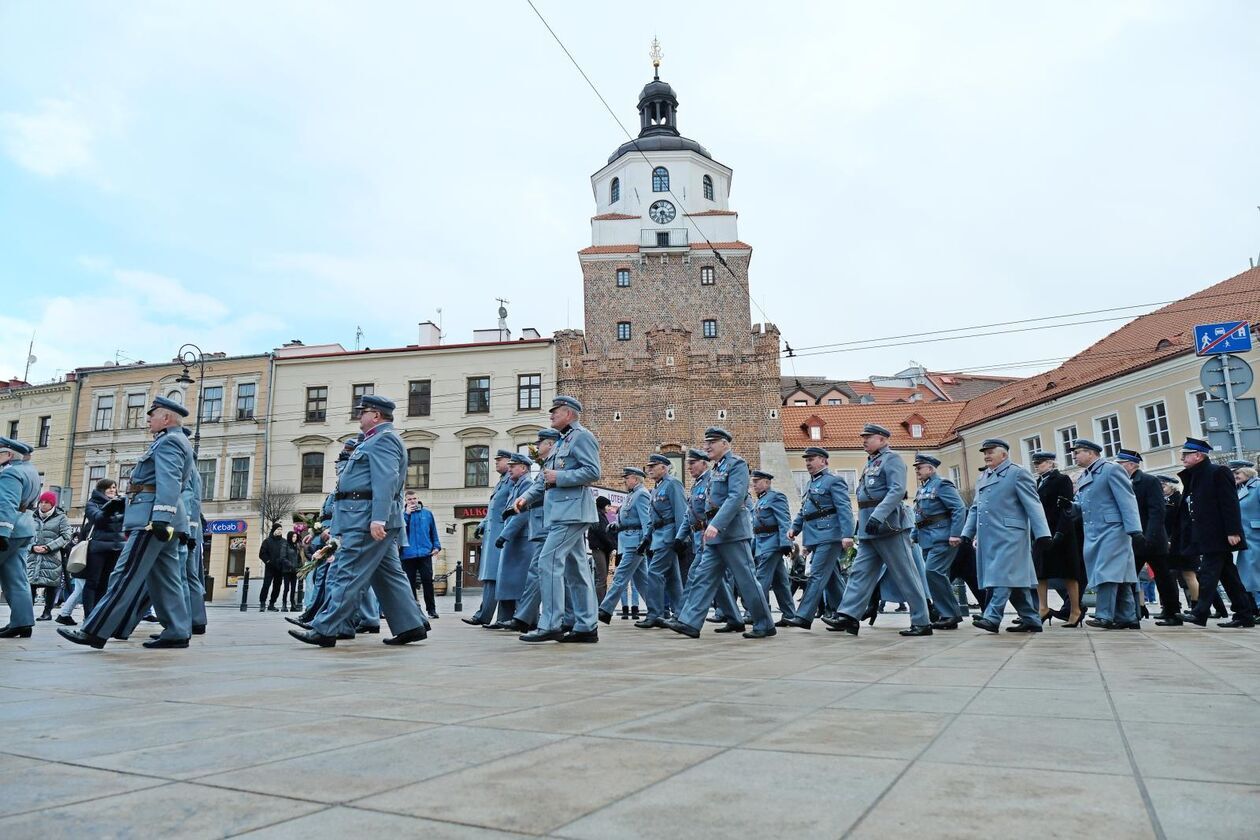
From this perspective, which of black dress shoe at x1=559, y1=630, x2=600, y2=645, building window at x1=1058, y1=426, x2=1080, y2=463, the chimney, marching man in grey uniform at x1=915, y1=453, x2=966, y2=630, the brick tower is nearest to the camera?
black dress shoe at x1=559, y1=630, x2=600, y2=645

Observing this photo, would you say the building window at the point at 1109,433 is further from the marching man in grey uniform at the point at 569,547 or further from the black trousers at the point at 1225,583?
the marching man in grey uniform at the point at 569,547

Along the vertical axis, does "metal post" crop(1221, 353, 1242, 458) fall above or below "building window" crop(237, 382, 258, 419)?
below

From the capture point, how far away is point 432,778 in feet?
7.58

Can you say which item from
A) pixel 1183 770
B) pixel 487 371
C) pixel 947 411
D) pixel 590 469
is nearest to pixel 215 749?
pixel 1183 770

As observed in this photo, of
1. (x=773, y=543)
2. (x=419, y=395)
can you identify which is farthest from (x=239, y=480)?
(x=773, y=543)

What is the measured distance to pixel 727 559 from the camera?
7922 mm

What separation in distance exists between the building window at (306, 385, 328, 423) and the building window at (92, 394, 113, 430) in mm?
10569

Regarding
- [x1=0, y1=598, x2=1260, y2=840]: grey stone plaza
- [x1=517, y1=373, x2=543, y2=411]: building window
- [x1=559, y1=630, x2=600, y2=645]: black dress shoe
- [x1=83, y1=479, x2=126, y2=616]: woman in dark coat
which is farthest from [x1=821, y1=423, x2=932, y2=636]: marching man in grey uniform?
[x1=517, y1=373, x2=543, y2=411]: building window

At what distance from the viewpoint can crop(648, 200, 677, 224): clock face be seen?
153 feet

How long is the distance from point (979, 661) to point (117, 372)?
46969 millimetres

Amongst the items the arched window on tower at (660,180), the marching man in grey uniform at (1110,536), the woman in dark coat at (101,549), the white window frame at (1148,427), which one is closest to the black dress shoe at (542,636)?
the woman in dark coat at (101,549)

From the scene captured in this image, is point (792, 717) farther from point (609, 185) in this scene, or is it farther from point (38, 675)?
point (609, 185)

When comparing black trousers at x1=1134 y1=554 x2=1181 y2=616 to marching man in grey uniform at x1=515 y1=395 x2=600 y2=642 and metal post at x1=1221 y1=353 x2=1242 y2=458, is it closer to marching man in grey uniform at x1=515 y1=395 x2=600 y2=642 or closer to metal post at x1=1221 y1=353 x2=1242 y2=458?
metal post at x1=1221 y1=353 x2=1242 y2=458

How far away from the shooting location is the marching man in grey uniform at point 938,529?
33.9 feet
